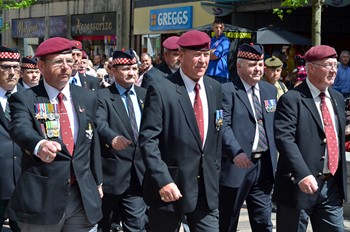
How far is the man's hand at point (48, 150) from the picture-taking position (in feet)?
14.6

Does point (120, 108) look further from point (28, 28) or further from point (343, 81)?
point (28, 28)

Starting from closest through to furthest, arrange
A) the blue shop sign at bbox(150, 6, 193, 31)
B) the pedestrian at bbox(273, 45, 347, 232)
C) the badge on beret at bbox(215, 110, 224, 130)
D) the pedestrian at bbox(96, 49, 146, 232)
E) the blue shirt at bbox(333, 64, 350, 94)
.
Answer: the badge on beret at bbox(215, 110, 224, 130) → the pedestrian at bbox(273, 45, 347, 232) → the pedestrian at bbox(96, 49, 146, 232) → the blue shirt at bbox(333, 64, 350, 94) → the blue shop sign at bbox(150, 6, 193, 31)

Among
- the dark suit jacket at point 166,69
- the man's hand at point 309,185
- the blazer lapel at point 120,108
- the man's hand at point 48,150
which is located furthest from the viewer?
the dark suit jacket at point 166,69

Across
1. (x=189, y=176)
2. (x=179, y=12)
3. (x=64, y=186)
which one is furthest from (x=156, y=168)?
(x=179, y=12)

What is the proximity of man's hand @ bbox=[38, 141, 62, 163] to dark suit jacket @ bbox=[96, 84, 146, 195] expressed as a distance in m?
2.16

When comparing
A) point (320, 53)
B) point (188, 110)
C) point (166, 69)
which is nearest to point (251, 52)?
point (320, 53)

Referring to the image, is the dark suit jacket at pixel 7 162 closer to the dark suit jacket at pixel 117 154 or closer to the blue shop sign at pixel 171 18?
the dark suit jacket at pixel 117 154

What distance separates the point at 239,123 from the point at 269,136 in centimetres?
32

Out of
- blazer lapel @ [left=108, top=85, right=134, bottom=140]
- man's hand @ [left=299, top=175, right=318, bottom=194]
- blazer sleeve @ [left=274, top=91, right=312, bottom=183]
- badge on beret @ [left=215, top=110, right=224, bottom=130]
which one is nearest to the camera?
man's hand @ [left=299, top=175, right=318, bottom=194]

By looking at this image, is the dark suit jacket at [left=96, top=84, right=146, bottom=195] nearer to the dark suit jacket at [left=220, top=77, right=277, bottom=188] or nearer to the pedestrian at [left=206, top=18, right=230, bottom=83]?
the dark suit jacket at [left=220, top=77, right=277, bottom=188]

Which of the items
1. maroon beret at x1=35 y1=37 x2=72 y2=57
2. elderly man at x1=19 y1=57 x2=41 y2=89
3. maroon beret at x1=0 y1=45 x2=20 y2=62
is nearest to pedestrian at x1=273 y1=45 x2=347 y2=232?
maroon beret at x1=35 y1=37 x2=72 y2=57

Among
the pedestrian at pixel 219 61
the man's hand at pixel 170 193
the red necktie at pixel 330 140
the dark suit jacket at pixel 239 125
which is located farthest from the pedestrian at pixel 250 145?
the pedestrian at pixel 219 61

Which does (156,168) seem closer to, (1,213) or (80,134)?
(80,134)

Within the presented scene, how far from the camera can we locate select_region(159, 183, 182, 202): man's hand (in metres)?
4.90
